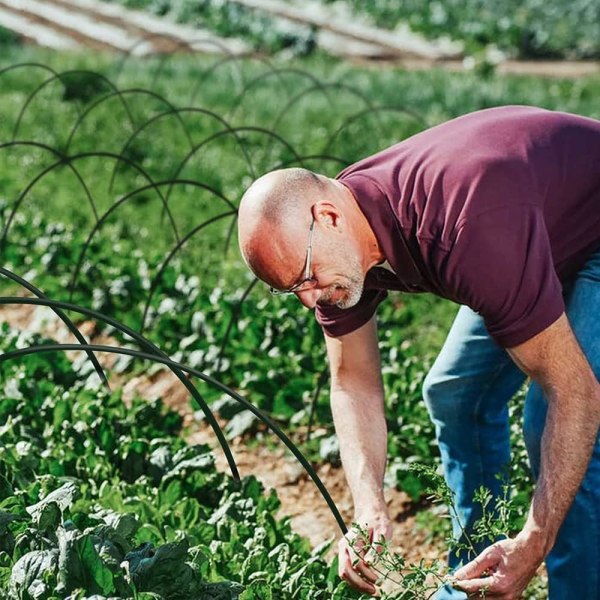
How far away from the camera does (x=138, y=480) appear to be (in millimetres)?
3971

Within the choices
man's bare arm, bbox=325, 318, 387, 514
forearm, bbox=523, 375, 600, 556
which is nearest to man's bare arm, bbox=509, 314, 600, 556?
forearm, bbox=523, 375, 600, 556

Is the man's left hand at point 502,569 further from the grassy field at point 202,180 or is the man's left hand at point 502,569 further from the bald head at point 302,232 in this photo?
the grassy field at point 202,180

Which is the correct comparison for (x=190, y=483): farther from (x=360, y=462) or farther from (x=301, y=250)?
(x=301, y=250)

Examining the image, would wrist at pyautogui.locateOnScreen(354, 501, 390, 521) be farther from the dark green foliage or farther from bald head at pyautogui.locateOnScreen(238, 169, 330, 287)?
the dark green foliage

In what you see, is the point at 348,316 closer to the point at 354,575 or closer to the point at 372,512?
the point at 372,512

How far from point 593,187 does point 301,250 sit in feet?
2.59

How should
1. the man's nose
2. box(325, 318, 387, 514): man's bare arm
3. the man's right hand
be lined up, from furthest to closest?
box(325, 318, 387, 514): man's bare arm
the man's right hand
the man's nose

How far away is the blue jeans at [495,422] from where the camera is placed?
2.99 metres

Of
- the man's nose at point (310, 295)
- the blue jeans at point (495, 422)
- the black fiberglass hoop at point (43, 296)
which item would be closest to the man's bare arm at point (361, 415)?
the blue jeans at point (495, 422)

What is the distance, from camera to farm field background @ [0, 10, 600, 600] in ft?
10.3

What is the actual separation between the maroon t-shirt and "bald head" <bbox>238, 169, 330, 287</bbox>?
18cm

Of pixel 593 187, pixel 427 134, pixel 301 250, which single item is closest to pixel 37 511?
pixel 301 250

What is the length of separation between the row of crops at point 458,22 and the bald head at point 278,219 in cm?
1197

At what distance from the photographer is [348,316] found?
3105 millimetres
